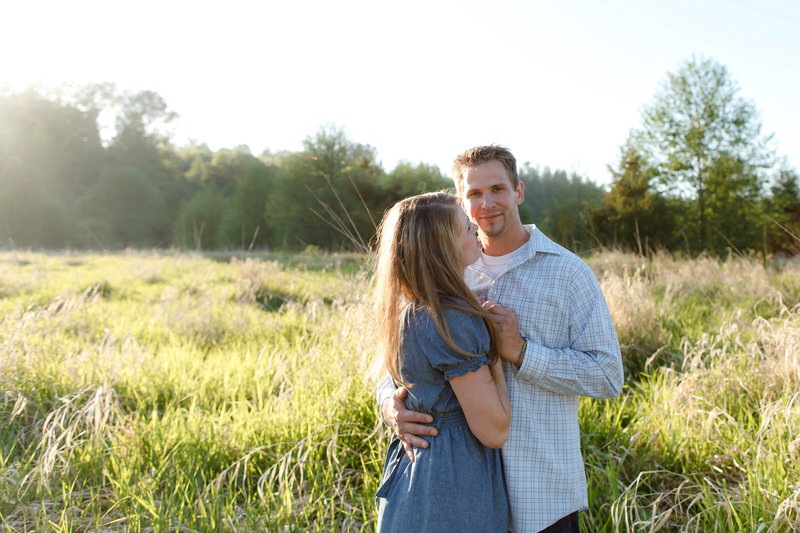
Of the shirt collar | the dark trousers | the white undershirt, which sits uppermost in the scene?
the shirt collar

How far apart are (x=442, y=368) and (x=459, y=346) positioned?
0.09m

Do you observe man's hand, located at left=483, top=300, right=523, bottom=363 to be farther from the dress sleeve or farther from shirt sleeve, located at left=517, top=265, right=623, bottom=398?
the dress sleeve

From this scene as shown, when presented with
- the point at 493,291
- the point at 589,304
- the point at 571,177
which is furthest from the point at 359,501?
the point at 571,177

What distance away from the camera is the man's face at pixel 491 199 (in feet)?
6.96

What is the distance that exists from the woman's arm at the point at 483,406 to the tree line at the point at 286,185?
13.9 meters

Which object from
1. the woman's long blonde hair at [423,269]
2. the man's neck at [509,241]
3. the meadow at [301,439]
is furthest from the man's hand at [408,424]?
the man's neck at [509,241]

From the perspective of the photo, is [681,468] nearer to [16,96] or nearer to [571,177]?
[571,177]

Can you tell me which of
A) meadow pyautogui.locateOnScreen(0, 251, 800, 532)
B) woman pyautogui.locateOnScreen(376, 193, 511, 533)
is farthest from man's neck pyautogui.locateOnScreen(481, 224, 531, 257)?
meadow pyautogui.locateOnScreen(0, 251, 800, 532)

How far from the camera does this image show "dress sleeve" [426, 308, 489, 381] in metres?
1.65

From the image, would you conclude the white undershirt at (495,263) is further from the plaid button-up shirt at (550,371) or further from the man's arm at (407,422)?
the man's arm at (407,422)

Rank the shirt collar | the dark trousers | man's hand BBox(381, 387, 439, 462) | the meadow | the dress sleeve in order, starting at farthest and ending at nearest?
1. the meadow
2. the shirt collar
3. the dark trousers
4. man's hand BBox(381, 387, 439, 462)
5. the dress sleeve

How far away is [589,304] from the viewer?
6.50 feet

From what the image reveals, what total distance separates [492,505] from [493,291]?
2.47 feet

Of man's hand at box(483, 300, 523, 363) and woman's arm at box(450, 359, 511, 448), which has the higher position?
man's hand at box(483, 300, 523, 363)
